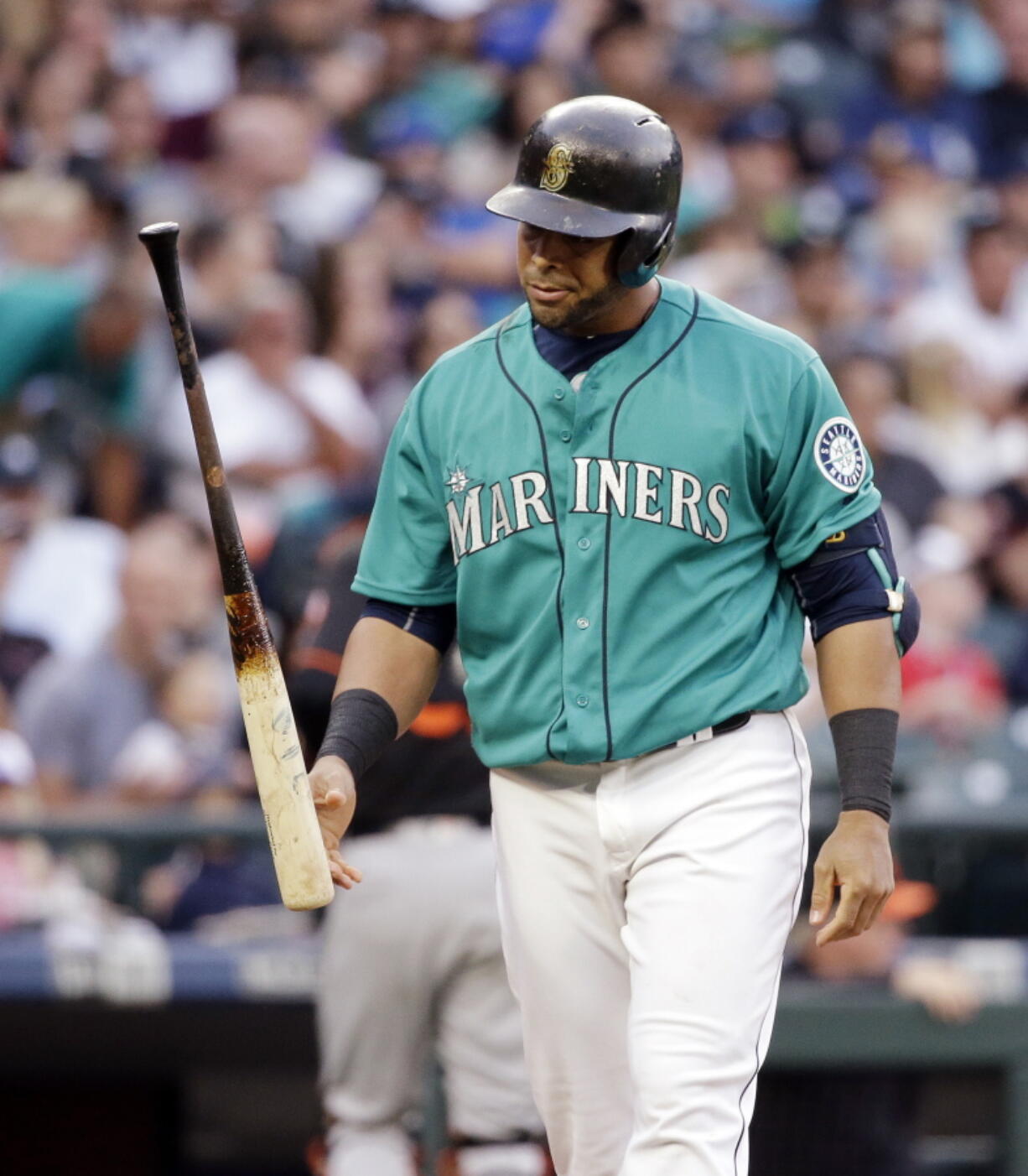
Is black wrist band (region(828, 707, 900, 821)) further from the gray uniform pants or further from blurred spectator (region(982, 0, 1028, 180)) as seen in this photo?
blurred spectator (region(982, 0, 1028, 180))

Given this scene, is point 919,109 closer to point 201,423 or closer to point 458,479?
point 458,479

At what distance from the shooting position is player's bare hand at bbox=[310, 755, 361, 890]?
8.74 ft

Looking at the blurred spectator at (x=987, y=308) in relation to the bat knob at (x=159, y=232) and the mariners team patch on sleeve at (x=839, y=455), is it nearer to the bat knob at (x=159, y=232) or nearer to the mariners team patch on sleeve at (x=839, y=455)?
the mariners team patch on sleeve at (x=839, y=455)

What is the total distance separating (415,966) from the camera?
3928mm

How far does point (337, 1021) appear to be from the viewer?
3.96 metres

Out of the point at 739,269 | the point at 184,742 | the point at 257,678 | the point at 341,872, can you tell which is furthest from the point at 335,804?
the point at 739,269

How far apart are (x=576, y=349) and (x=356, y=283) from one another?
439 cm

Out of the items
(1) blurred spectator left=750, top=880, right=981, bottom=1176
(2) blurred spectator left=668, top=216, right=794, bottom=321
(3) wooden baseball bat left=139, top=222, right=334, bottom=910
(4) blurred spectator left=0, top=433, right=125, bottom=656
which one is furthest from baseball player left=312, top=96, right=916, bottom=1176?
(2) blurred spectator left=668, top=216, right=794, bottom=321

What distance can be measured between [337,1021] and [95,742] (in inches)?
65.9

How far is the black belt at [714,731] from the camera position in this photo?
8.89 feet

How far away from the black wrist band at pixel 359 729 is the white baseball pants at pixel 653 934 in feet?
0.60

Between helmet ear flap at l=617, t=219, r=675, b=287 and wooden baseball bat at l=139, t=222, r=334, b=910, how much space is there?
0.61 m

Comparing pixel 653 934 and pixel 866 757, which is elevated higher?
pixel 866 757

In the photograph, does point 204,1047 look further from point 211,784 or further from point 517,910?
point 517,910
